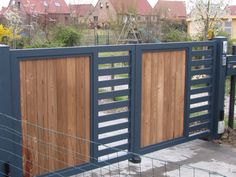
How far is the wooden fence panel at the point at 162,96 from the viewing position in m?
5.24

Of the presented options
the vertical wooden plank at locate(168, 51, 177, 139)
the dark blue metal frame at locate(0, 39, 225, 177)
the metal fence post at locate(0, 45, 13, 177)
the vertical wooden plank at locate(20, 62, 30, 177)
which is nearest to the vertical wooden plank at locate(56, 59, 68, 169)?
the dark blue metal frame at locate(0, 39, 225, 177)

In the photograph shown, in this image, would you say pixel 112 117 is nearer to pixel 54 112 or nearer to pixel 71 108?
pixel 71 108

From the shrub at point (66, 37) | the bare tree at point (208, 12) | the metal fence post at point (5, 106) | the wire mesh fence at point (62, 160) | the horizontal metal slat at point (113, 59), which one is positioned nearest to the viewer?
the metal fence post at point (5, 106)

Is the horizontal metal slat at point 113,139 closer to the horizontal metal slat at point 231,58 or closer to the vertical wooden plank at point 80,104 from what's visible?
the vertical wooden plank at point 80,104

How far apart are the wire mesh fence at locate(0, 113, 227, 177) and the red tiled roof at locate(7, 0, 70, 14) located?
66.4ft

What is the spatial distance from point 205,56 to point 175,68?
2.52 feet

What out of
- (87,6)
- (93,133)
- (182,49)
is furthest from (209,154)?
(87,6)

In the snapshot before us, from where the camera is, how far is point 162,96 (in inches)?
214

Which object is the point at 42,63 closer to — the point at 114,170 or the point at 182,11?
the point at 114,170

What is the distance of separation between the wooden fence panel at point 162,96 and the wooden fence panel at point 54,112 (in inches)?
36.3

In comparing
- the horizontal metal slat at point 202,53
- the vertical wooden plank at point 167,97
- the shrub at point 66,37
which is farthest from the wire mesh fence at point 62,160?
the shrub at point 66,37

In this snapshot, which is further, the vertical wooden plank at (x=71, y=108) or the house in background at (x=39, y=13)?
the house in background at (x=39, y=13)

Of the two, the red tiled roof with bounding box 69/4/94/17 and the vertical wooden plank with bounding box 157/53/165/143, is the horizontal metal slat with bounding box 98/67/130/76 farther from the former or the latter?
the red tiled roof with bounding box 69/4/94/17

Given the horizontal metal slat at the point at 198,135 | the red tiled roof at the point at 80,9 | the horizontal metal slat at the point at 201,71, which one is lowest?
the horizontal metal slat at the point at 198,135
